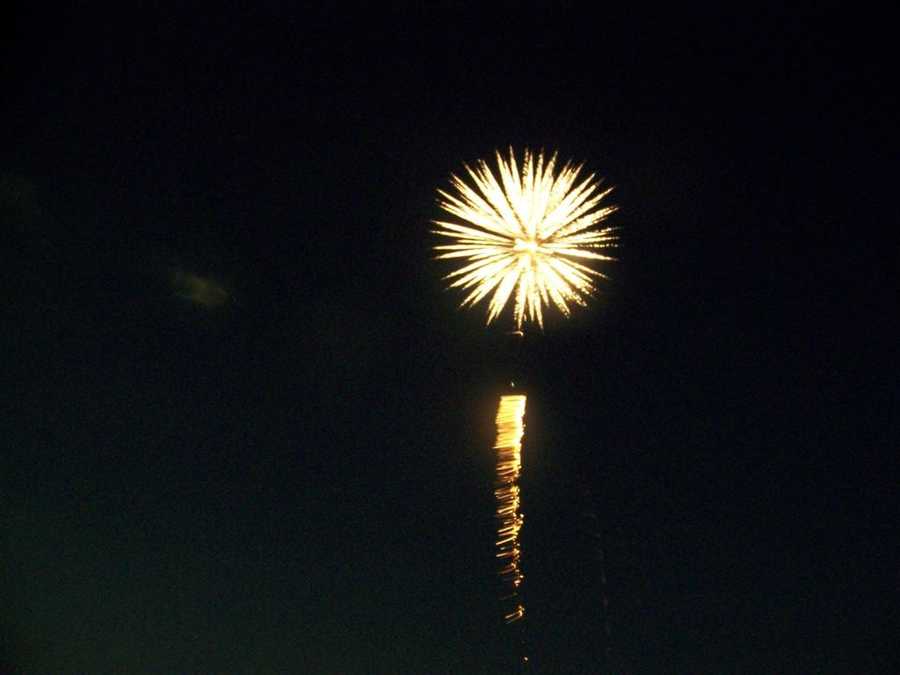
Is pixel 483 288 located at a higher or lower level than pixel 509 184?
lower

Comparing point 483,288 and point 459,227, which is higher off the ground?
point 459,227

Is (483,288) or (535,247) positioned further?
(535,247)

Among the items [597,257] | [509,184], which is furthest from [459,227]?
[597,257]

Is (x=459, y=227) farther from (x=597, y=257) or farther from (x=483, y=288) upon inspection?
(x=597, y=257)

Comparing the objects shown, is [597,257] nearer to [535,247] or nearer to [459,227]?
[535,247]

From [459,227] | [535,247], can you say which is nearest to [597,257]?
[535,247]

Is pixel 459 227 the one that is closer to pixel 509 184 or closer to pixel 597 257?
pixel 509 184
